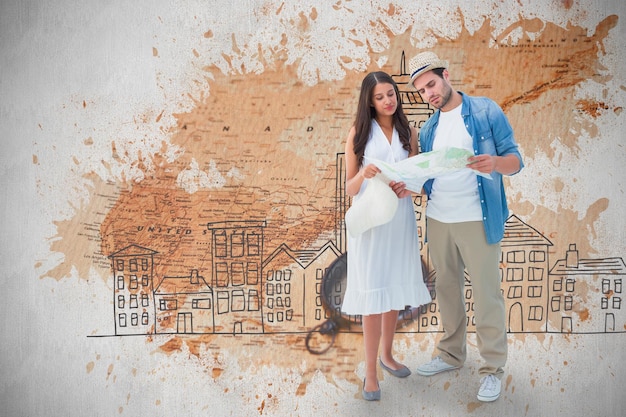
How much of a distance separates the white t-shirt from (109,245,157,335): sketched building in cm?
216

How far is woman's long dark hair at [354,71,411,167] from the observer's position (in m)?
3.20

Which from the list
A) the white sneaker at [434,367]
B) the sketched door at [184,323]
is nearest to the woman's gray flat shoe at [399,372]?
the white sneaker at [434,367]

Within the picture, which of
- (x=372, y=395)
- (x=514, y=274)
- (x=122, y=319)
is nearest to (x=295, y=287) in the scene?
(x=372, y=395)

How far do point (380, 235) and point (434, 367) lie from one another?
106 cm

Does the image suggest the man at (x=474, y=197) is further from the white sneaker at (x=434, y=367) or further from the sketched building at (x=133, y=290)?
the sketched building at (x=133, y=290)

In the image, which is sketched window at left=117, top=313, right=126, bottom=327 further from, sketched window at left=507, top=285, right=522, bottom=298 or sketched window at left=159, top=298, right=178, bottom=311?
sketched window at left=507, top=285, right=522, bottom=298

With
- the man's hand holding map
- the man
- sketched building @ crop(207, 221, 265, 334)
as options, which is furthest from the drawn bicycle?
the man's hand holding map

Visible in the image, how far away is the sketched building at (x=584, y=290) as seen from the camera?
4.19 m

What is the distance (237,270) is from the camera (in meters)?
4.20

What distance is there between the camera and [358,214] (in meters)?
3.17

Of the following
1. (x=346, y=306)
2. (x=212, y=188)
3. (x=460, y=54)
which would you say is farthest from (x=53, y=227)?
(x=460, y=54)

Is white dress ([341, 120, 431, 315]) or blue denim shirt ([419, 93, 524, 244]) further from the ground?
blue denim shirt ([419, 93, 524, 244])

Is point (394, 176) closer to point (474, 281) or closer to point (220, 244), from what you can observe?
point (474, 281)

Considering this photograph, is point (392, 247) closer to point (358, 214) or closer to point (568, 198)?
point (358, 214)
